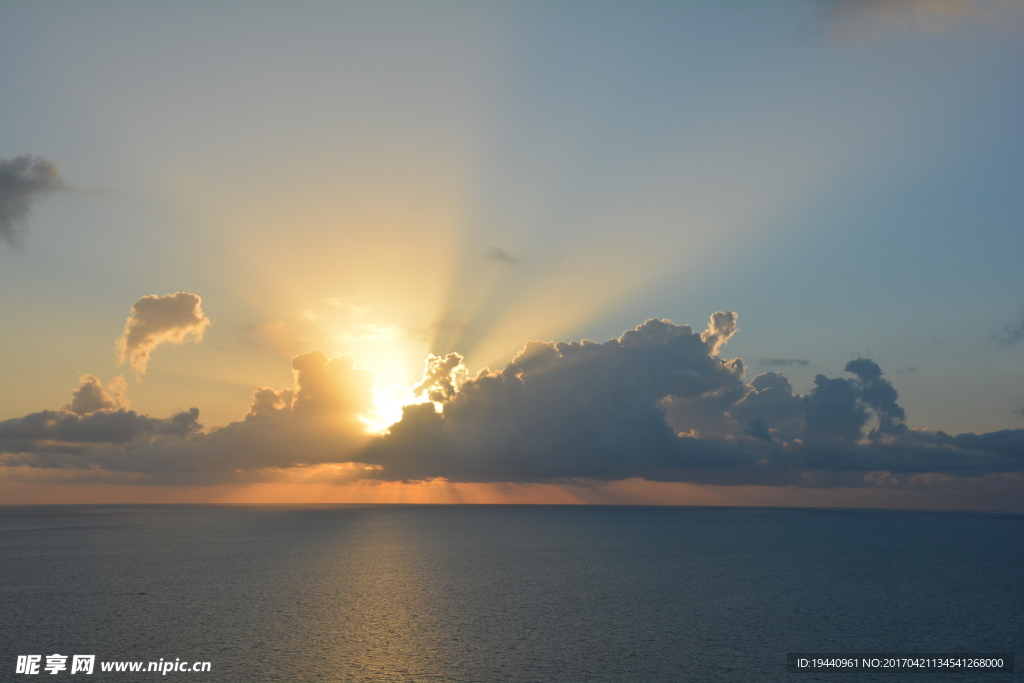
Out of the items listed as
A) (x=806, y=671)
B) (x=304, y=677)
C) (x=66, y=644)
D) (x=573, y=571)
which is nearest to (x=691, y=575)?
(x=573, y=571)

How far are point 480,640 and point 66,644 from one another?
1350 inches

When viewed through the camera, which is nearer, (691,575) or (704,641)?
(704,641)

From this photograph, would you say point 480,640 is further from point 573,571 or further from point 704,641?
point 573,571

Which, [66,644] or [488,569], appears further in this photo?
[488,569]

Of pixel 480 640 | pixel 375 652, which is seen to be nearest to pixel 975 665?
pixel 480 640

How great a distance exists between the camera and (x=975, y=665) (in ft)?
174

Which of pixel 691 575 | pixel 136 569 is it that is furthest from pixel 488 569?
pixel 136 569

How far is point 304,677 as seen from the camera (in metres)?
47.6

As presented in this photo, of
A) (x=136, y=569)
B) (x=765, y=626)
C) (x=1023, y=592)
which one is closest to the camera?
(x=765, y=626)

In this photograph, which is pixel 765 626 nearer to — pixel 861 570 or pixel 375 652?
pixel 375 652

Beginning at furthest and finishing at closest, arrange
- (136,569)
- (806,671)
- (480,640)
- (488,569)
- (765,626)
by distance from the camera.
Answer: (488,569) → (136,569) → (765,626) → (480,640) → (806,671)

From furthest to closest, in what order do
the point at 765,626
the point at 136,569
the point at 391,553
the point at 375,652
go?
the point at 391,553
the point at 136,569
the point at 765,626
the point at 375,652

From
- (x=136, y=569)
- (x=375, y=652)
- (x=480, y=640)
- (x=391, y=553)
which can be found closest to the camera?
(x=375, y=652)

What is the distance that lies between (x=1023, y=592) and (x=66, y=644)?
377ft
